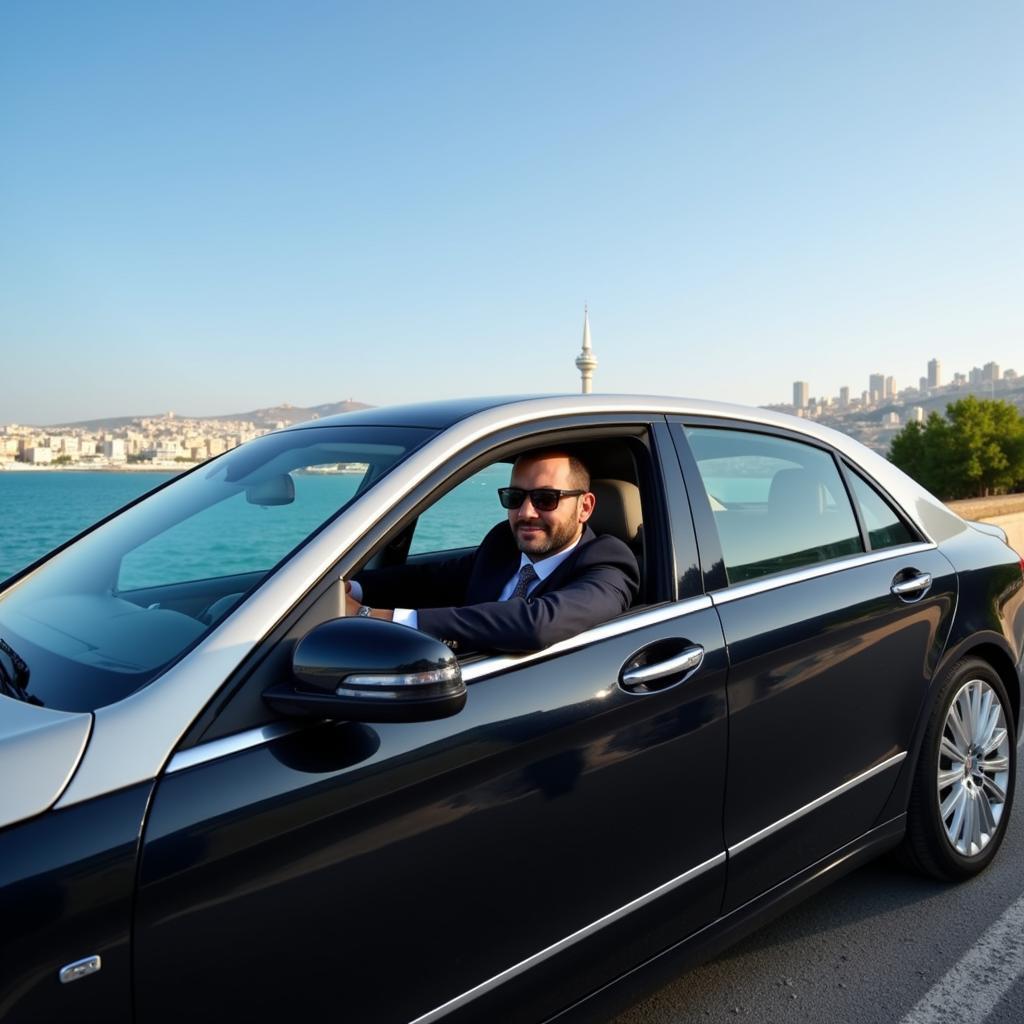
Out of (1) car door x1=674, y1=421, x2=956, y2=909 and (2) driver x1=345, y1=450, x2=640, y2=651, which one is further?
(1) car door x1=674, y1=421, x2=956, y2=909

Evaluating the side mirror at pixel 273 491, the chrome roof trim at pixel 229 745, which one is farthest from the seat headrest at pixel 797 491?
the chrome roof trim at pixel 229 745

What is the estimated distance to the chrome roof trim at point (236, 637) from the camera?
1.53 meters

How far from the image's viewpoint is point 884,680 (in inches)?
118

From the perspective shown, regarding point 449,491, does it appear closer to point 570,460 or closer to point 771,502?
point 570,460

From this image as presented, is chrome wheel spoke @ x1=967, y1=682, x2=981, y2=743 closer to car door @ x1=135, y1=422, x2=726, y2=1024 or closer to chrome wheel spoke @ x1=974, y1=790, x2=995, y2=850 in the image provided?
chrome wheel spoke @ x1=974, y1=790, x2=995, y2=850

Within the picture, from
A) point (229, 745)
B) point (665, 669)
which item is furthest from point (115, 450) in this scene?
point (229, 745)

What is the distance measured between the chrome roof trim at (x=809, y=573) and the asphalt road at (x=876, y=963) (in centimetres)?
110

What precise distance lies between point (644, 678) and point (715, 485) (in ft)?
2.45

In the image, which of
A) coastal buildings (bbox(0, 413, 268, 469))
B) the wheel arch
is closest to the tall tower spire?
coastal buildings (bbox(0, 413, 268, 469))

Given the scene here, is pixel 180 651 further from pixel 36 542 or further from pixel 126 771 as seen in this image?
pixel 36 542

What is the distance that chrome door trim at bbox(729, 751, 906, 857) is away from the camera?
252cm

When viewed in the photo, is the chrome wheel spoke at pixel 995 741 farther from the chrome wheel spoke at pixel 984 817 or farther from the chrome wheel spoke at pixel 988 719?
the chrome wheel spoke at pixel 984 817

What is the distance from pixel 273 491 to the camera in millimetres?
2590

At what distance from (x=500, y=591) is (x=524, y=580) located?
0.15m
